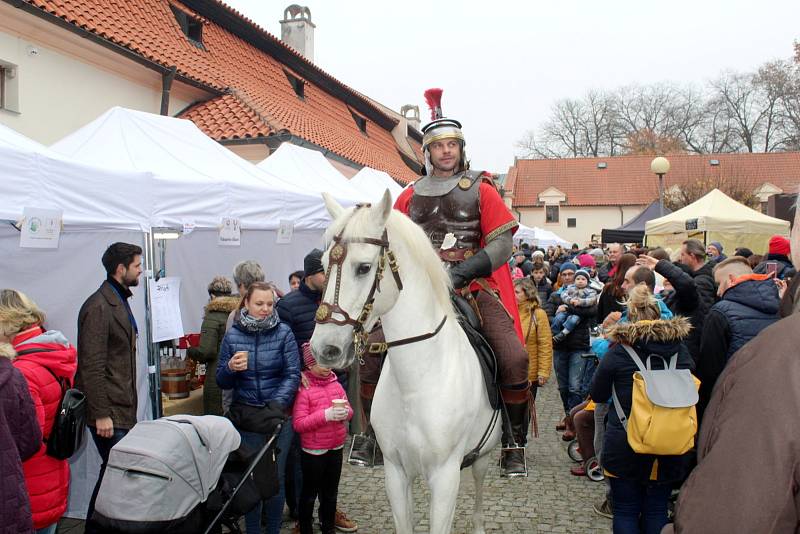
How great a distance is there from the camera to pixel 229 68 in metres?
16.9

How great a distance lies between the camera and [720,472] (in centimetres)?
95

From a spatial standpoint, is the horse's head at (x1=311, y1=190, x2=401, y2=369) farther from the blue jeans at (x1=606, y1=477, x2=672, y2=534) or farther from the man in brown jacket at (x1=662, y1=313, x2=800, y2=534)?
the blue jeans at (x1=606, y1=477, x2=672, y2=534)

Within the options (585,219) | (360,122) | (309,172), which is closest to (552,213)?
(585,219)

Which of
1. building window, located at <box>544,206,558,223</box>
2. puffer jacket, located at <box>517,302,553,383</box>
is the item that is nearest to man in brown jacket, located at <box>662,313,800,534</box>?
puffer jacket, located at <box>517,302,553,383</box>

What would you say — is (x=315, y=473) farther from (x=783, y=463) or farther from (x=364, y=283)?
(x=783, y=463)

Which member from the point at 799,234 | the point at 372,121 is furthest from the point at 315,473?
the point at 372,121

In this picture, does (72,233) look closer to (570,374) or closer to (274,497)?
(274,497)

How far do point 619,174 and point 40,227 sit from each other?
49.9m

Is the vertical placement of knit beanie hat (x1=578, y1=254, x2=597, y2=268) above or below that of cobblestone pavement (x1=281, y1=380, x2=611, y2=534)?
above

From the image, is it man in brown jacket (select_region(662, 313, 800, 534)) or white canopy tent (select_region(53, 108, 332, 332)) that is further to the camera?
white canopy tent (select_region(53, 108, 332, 332))

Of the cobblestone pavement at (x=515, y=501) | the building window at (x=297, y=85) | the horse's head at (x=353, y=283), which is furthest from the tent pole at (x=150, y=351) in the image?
the building window at (x=297, y=85)

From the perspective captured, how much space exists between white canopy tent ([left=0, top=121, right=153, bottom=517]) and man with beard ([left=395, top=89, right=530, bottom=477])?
2150 millimetres

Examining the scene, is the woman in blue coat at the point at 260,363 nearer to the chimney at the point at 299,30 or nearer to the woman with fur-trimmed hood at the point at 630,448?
the woman with fur-trimmed hood at the point at 630,448

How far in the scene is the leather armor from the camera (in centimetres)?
368
